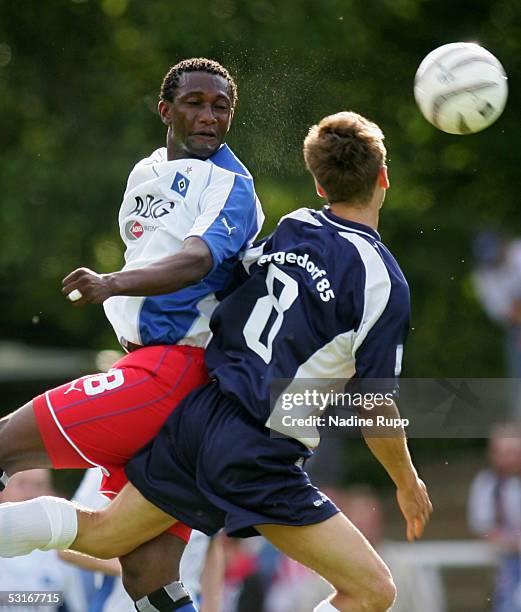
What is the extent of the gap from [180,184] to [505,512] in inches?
223

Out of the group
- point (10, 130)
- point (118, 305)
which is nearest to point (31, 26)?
point (10, 130)

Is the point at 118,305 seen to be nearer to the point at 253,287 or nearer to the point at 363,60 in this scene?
the point at 253,287

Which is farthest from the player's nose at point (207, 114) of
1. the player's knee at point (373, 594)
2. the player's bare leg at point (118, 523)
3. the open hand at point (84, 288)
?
the player's knee at point (373, 594)

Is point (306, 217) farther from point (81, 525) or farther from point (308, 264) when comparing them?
point (81, 525)

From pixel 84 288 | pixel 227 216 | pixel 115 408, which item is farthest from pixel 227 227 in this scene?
pixel 115 408

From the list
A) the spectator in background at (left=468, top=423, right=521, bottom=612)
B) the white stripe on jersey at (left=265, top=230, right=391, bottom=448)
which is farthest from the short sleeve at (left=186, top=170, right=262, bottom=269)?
the spectator in background at (left=468, top=423, right=521, bottom=612)

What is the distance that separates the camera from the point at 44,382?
42.8ft

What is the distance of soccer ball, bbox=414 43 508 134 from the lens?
557 cm

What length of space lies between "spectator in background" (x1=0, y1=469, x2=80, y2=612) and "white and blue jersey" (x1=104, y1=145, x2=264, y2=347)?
7.13 ft

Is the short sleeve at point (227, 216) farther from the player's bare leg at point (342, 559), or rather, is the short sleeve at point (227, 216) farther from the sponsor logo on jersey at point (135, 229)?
the player's bare leg at point (342, 559)

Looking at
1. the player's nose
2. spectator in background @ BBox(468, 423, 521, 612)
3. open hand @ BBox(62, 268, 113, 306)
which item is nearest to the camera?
open hand @ BBox(62, 268, 113, 306)

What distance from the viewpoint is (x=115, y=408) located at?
4762mm

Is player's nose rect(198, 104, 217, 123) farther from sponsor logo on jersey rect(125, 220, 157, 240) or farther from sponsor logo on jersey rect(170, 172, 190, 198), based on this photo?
sponsor logo on jersey rect(125, 220, 157, 240)

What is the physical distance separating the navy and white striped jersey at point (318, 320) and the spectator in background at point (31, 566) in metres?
2.50
